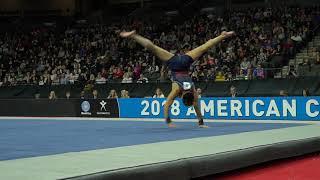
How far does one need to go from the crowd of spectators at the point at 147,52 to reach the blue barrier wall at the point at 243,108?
2113 millimetres

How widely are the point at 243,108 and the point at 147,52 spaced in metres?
8.12

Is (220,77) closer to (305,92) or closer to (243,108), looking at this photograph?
(243,108)

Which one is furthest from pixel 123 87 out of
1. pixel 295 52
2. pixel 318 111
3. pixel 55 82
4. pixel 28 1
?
pixel 28 1

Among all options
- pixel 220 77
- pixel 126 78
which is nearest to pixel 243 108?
pixel 220 77

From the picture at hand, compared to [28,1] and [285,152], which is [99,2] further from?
[285,152]

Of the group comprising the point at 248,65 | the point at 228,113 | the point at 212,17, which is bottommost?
the point at 228,113

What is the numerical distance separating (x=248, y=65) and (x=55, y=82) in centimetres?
764

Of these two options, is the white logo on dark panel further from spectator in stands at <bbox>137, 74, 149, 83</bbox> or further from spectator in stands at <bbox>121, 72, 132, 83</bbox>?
spectator in stands at <bbox>121, 72, 132, 83</bbox>

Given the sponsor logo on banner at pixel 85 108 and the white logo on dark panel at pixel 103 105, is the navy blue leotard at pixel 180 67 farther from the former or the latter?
the sponsor logo on banner at pixel 85 108

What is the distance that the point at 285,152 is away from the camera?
6027mm

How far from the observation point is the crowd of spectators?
1722 centimetres

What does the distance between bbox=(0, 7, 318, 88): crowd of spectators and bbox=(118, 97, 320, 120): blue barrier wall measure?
2.11 m

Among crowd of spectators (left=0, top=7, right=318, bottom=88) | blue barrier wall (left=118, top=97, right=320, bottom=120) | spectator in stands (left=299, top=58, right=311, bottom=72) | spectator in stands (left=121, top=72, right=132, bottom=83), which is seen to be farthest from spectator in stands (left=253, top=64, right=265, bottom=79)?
spectator in stands (left=121, top=72, right=132, bottom=83)

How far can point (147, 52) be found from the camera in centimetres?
2075
